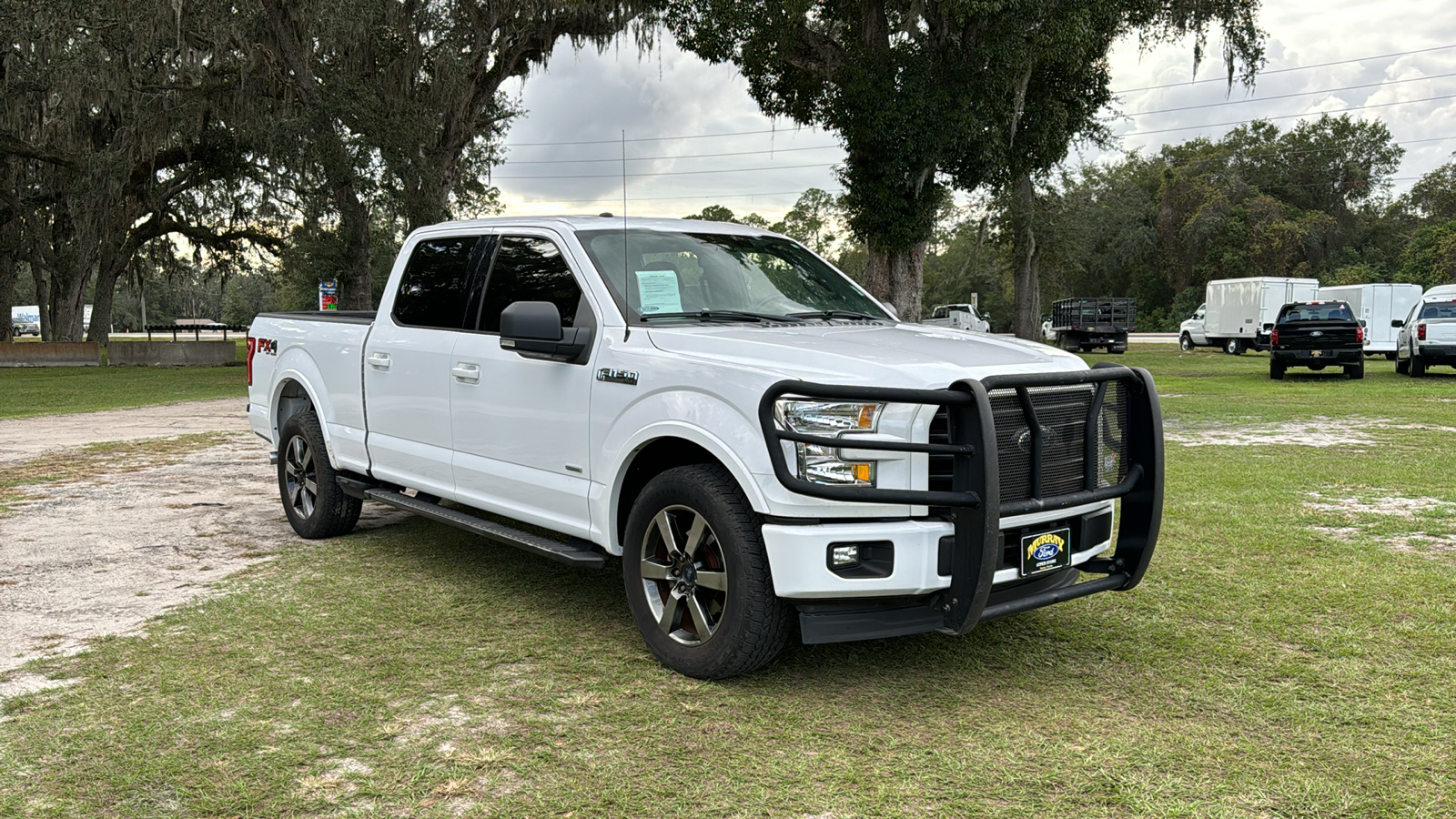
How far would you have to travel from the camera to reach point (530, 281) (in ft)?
18.7

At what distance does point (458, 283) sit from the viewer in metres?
6.19

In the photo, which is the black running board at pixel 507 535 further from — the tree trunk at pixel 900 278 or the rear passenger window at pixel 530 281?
the tree trunk at pixel 900 278

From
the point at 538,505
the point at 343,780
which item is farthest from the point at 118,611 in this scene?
the point at 343,780

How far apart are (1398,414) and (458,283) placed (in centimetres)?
1435

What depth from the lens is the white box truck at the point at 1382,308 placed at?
111 feet

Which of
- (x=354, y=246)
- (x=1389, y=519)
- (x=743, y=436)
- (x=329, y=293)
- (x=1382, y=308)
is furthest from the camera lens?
(x=1382, y=308)

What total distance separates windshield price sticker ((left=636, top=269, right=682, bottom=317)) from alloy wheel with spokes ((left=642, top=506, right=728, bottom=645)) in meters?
1.06

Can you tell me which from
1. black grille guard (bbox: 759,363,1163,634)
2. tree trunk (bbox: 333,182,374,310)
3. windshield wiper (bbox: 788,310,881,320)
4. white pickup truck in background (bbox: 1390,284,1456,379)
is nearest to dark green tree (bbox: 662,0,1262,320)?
white pickup truck in background (bbox: 1390,284,1456,379)

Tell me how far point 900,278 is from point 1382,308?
19.5 meters

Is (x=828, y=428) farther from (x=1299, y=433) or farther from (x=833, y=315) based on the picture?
(x=1299, y=433)

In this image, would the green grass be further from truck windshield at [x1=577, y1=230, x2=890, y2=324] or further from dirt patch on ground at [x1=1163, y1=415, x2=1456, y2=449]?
dirt patch on ground at [x1=1163, y1=415, x2=1456, y2=449]

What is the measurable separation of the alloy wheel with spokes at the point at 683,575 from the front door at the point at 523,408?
1.73 ft

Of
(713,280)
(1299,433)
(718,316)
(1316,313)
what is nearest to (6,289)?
(1316,313)

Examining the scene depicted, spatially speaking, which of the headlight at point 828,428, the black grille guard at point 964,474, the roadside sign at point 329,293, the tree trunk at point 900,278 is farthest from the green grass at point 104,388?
the black grille guard at point 964,474
